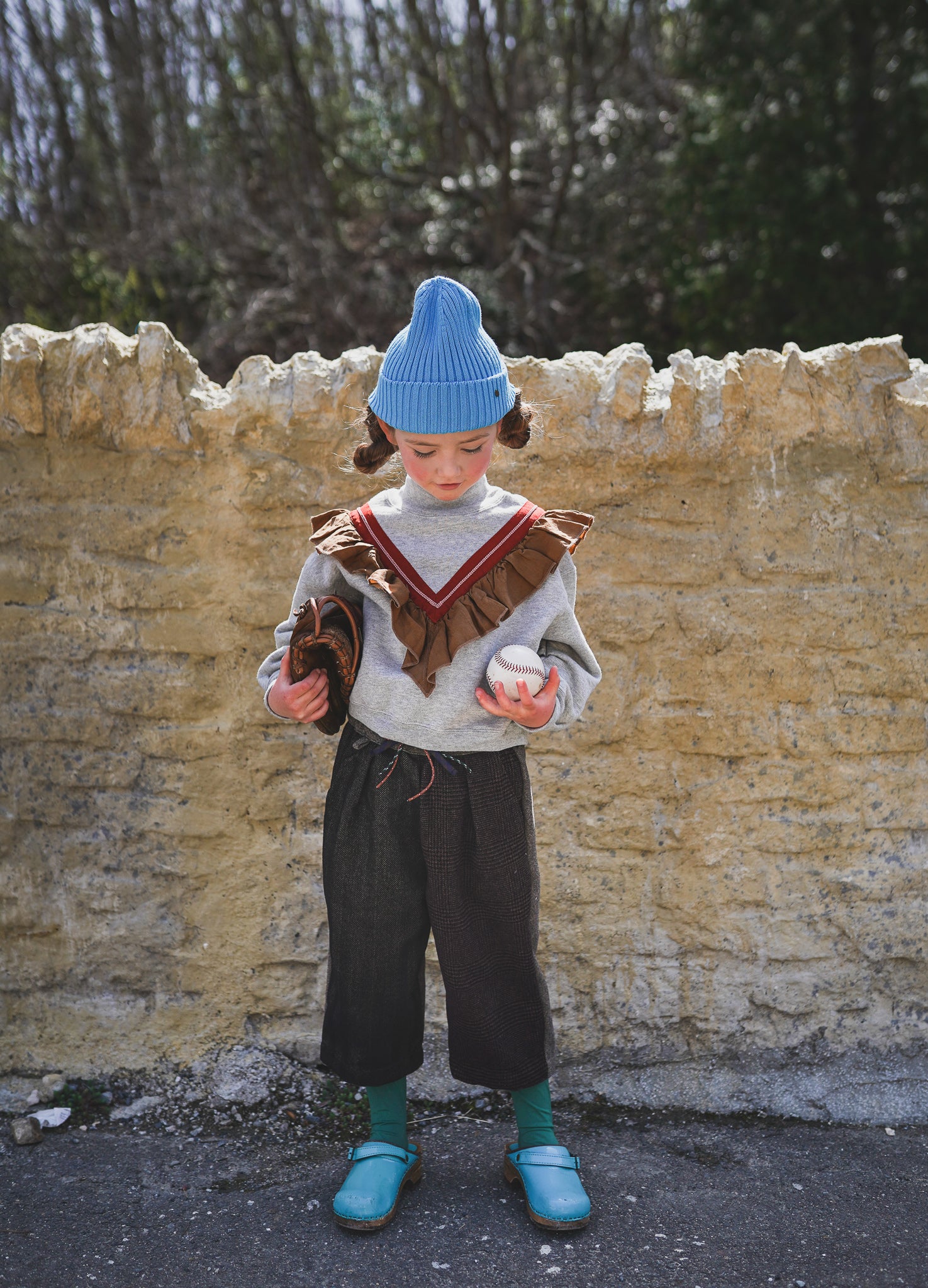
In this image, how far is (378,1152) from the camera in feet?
6.54

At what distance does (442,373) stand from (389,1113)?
136 centimetres

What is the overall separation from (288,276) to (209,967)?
5082 mm

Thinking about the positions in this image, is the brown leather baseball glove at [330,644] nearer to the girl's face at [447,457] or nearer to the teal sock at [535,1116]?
the girl's face at [447,457]

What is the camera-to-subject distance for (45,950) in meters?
2.54

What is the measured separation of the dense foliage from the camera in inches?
234

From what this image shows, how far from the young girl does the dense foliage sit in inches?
171

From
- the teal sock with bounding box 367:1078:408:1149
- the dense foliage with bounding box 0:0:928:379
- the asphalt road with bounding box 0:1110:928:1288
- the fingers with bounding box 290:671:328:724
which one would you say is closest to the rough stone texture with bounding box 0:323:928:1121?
the asphalt road with bounding box 0:1110:928:1288

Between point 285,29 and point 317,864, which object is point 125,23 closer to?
point 285,29

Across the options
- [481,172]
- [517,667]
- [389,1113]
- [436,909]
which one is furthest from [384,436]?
[481,172]

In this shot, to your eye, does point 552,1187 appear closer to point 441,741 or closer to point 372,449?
point 441,741

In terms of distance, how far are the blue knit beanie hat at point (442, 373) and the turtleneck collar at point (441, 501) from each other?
144 millimetres

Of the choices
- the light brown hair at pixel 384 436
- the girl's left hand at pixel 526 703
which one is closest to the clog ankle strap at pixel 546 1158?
the girl's left hand at pixel 526 703

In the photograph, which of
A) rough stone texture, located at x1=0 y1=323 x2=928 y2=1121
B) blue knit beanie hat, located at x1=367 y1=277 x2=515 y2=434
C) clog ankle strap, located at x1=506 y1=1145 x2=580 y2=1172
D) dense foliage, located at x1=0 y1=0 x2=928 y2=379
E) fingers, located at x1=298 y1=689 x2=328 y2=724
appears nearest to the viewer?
blue knit beanie hat, located at x1=367 y1=277 x2=515 y2=434

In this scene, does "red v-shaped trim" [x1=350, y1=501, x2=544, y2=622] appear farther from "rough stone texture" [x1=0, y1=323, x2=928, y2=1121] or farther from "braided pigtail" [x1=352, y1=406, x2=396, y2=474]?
"rough stone texture" [x1=0, y1=323, x2=928, y2=1121]
